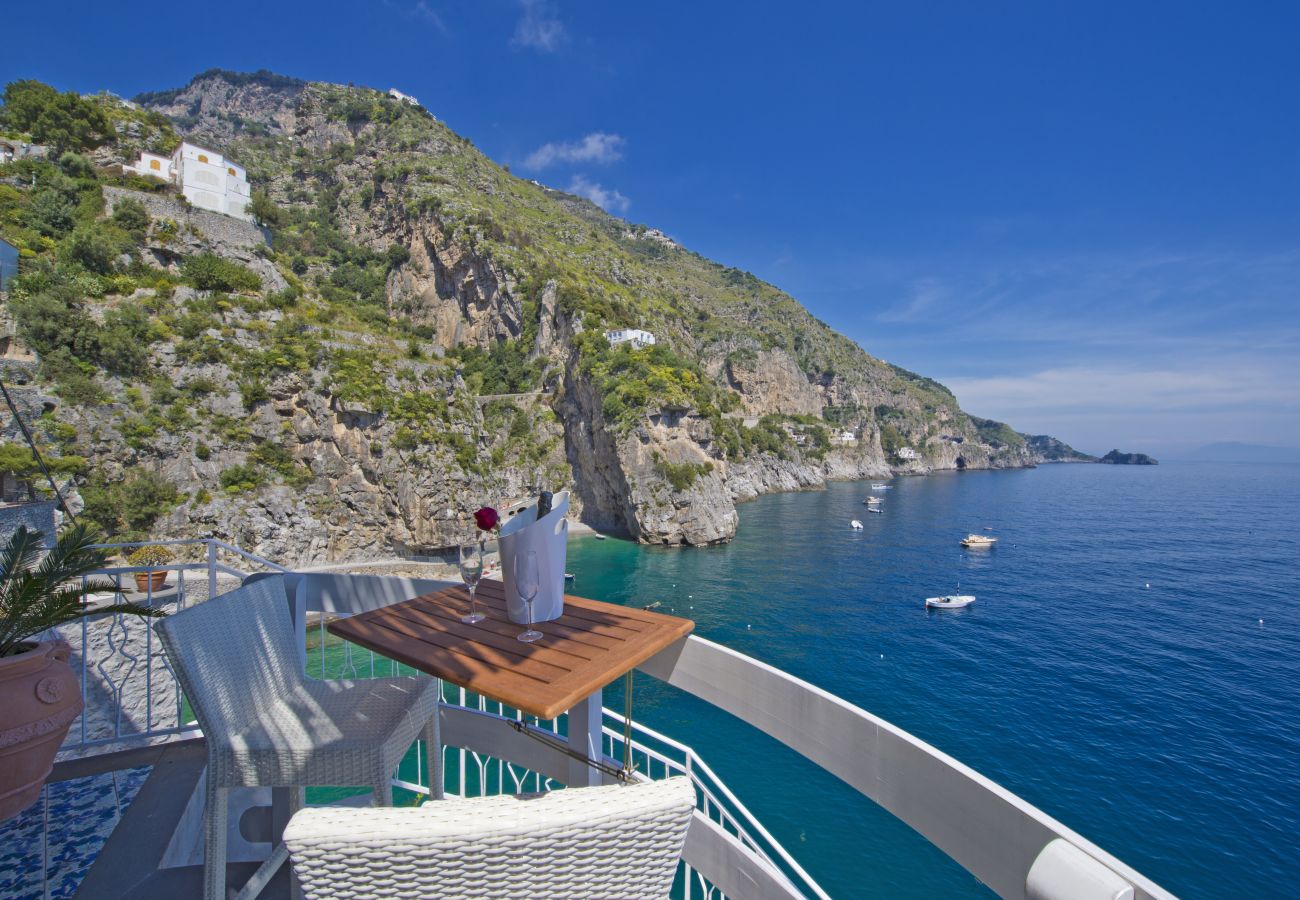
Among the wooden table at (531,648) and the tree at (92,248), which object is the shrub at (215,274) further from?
the wooden table at (531,648)

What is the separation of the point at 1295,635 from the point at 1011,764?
15515mm

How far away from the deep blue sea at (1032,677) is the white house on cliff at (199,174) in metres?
22.9

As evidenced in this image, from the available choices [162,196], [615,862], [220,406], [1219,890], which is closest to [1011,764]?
[1219,890]

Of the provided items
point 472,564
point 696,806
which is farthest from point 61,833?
point 696,806

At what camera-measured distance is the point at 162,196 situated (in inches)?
820

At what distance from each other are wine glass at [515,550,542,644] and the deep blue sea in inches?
164

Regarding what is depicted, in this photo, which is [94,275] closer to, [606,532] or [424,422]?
[424,422]

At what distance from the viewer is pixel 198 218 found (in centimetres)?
2117

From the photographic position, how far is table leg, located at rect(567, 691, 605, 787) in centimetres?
170

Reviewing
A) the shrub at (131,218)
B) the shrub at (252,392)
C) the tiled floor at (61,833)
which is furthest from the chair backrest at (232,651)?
the shrub at (131,218)

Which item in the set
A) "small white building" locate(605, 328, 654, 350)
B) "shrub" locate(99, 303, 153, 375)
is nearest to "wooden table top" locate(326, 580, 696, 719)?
"shrub" locate(99, 303, 153, 375)

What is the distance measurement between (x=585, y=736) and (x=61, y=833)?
85.4 inches

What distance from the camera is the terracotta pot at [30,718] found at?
1.95 m

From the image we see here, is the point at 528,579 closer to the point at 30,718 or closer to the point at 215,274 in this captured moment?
the point at 30,718
